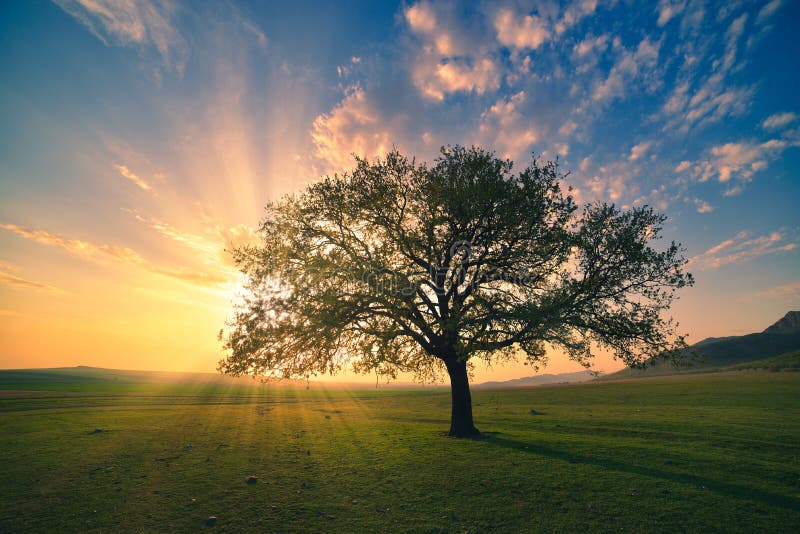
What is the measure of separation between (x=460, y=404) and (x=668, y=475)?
11.5 metres

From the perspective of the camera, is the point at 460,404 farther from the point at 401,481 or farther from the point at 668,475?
the point at 668,475

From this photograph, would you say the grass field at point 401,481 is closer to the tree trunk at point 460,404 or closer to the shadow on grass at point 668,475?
the shadow on grass at point 668,475

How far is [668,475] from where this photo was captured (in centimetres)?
1480

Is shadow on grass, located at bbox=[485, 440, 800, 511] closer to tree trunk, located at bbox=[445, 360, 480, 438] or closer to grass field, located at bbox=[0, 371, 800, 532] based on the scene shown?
grass field, located at bbox=[0, 371, 800, 532]

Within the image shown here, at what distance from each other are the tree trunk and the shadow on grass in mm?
2099

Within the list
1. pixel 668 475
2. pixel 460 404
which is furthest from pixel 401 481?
pixel 668 475

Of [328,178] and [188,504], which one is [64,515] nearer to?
[188,504]

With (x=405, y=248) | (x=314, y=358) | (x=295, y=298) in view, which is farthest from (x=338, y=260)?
(x=314, y=358)

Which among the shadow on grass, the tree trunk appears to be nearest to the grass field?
the shadow on grass

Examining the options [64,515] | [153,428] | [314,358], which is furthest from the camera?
[153,428]

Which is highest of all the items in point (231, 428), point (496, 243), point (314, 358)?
point (496, 243)

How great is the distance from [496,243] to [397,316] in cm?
799

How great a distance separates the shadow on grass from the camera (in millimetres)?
12219

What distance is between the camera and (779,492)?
42.3ft
